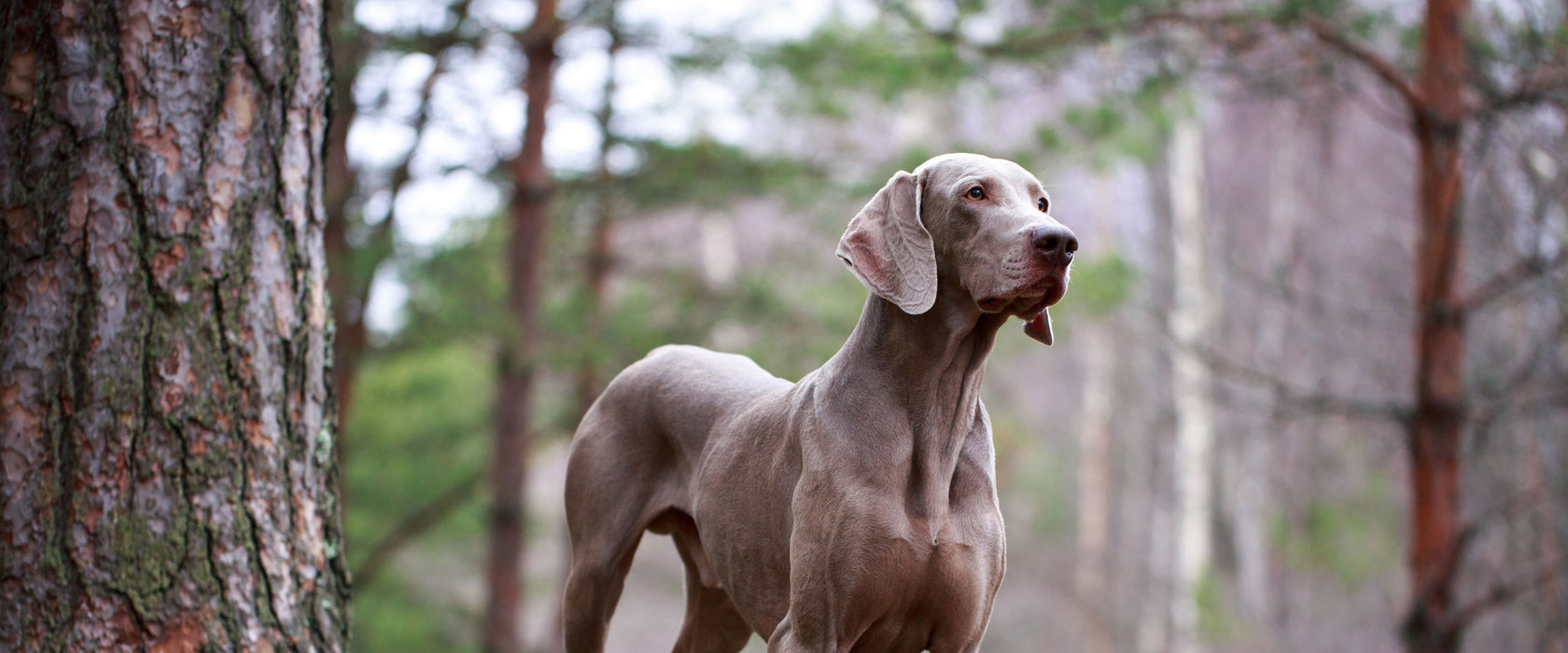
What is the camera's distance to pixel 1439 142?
7.13 meters

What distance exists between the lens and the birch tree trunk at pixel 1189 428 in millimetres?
16016

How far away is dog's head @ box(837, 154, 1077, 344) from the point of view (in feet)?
7.45

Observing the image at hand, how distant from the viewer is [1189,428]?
16.4 m

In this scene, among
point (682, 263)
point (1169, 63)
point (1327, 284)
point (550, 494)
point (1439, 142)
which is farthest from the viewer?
point (550, 494)

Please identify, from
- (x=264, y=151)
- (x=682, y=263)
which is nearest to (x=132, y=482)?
(x=264, y=151)

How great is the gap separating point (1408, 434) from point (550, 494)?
757 inches

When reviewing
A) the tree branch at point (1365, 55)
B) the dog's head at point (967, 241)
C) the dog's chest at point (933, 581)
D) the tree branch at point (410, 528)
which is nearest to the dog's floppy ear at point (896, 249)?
the dog's head at point (967, 241)

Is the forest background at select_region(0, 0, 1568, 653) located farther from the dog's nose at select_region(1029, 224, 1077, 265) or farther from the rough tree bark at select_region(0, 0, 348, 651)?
the dog's nose at select_region(1029, 224, 1077, 265)

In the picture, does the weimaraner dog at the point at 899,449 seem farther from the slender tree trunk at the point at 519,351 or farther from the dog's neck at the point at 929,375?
the slender tree trunk at the point at 519,351

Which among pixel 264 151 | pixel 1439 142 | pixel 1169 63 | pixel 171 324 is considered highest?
pixel 1169 63

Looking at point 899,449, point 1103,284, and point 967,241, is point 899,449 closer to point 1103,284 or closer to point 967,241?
point 967,241

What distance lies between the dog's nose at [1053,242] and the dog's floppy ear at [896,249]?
0.22 m

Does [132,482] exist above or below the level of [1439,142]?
below

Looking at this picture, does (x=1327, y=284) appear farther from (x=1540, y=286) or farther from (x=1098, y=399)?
(x=1540, y=286)
